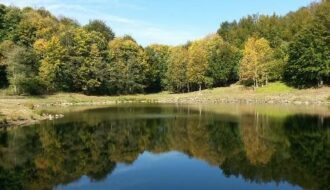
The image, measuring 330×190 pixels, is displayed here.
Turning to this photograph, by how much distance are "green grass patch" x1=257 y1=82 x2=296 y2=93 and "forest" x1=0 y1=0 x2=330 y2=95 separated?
2.52m

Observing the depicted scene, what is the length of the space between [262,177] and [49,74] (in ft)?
294

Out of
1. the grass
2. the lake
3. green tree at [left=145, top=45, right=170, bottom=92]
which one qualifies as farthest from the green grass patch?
the lake

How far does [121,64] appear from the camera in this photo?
127 meters

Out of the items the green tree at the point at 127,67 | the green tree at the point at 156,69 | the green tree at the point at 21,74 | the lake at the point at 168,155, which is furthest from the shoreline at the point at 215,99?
the lake at the point at 168,155

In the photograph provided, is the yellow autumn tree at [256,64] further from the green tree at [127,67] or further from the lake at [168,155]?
the lake at [168,155]

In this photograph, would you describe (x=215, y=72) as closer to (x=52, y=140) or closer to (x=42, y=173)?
(x=52, y=140)

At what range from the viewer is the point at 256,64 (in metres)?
113

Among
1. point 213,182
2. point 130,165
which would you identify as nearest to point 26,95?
point 130,165

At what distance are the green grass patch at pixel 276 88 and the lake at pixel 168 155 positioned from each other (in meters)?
48.9

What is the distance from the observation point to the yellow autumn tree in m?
113

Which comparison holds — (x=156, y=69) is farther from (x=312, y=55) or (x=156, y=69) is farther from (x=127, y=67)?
(x=312, y=55)

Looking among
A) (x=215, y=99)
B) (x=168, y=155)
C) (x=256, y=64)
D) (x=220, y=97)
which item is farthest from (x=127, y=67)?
(x=168, y=155)

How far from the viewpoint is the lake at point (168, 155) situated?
962 inches

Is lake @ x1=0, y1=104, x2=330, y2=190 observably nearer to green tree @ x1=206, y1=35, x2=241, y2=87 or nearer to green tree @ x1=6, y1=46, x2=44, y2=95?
A: green tree @ x1=6, y1=46, x2=44, y2=95
